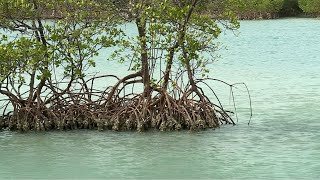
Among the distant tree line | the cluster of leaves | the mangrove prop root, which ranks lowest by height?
the mangrove prop root

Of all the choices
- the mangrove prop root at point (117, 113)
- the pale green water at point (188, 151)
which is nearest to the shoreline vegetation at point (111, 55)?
the mangrove prop root at point (117, 113)

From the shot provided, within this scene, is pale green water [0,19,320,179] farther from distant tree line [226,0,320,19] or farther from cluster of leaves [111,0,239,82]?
distant tree line [226,0,320,19]

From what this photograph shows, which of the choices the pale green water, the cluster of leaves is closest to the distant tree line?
the pale green water

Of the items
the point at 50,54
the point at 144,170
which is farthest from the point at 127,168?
the point at 50,54

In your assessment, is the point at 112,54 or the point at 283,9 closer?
the point at 112,54

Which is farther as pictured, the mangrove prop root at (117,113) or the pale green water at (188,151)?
the mangrove prop root at (117,113)

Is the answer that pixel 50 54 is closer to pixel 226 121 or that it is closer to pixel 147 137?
pixel 147 137

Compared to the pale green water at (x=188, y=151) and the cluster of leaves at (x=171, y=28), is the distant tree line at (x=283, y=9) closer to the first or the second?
the pale green water at (x=188, y=151)

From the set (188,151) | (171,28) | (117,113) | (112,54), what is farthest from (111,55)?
(188,151)

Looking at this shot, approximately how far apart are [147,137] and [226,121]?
5.34 ft

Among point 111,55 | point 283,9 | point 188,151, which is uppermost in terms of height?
point 283,9

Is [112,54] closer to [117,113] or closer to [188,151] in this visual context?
[117,113]

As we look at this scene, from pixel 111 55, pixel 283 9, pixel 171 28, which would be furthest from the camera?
pixel 283 9

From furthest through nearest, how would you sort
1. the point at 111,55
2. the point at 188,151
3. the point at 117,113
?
1. the point at 117,113
2. the point at 111,55
3. the point at 188,151
